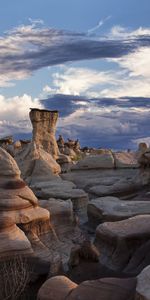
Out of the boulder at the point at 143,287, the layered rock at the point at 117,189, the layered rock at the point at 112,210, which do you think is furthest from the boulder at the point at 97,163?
the boulder at the point at 143,287

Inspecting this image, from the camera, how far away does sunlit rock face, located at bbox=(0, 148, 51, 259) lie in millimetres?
11453

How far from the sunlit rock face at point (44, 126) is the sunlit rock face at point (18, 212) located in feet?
79.8

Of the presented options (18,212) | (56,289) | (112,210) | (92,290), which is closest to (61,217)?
(112,210)

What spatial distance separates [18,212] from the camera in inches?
485

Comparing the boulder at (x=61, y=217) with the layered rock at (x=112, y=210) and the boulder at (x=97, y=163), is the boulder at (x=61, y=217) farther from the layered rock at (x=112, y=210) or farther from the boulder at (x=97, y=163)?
the boulder at (x=97, y=163)

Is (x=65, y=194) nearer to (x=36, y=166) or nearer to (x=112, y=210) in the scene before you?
(x=112, y=210)

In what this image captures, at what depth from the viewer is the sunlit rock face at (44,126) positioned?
37.4 metres

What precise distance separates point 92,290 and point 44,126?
99.8 feet

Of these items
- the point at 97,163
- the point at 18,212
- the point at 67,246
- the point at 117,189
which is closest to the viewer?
the point at 18,212

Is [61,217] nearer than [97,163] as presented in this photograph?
Yes

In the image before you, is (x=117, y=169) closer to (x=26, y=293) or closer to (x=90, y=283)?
(x=26, y=293)

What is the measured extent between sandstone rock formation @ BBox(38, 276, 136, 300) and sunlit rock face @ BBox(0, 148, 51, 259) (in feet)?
10.4

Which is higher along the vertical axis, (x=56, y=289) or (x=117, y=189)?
(x=56, y=289)

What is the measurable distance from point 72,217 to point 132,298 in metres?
8.07
